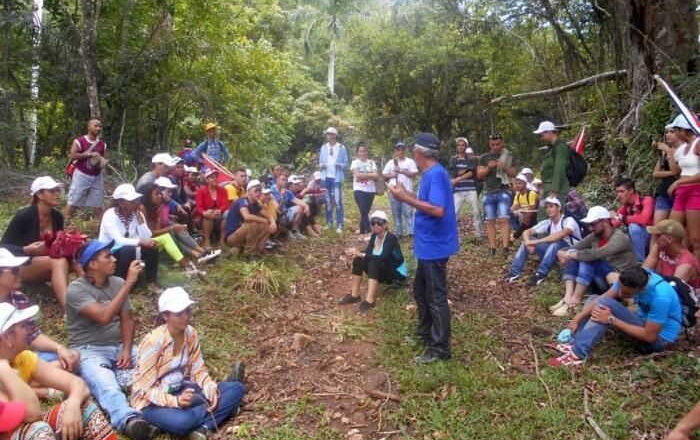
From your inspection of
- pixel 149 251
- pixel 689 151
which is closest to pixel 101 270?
pixel 149 251

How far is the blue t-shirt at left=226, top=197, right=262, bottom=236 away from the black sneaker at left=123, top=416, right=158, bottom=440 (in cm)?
407

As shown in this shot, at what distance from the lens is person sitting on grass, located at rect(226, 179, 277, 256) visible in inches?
303

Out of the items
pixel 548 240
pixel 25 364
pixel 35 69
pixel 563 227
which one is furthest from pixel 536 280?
pixel 35 69

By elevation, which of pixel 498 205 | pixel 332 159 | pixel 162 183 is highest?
pixel 162 183

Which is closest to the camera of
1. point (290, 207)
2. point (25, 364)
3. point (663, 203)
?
point (25, 364)

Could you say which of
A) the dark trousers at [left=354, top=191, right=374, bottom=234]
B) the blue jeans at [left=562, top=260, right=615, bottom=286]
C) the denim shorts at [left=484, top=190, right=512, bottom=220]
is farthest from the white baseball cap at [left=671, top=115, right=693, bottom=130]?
the dark trousers at [left=354, top=191, right=374, bottom=234]

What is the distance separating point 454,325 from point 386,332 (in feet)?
2.50

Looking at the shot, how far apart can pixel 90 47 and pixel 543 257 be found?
334 inches

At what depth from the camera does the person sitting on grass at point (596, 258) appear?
231 inches

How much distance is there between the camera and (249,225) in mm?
7672

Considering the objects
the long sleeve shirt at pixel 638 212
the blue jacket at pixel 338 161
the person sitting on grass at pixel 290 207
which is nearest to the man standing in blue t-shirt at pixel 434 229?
the long sleeve shirt at pixel 638 212

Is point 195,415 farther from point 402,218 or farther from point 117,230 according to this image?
point 402,218

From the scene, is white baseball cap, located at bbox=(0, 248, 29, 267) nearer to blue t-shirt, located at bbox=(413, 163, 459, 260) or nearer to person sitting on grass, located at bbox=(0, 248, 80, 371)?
person sitting on grass, located at bbox=(0, 248, 80, 371)

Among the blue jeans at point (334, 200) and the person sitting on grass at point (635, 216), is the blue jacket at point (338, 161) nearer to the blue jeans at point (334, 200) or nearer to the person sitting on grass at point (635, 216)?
the blue jeans at point (334, 200)
